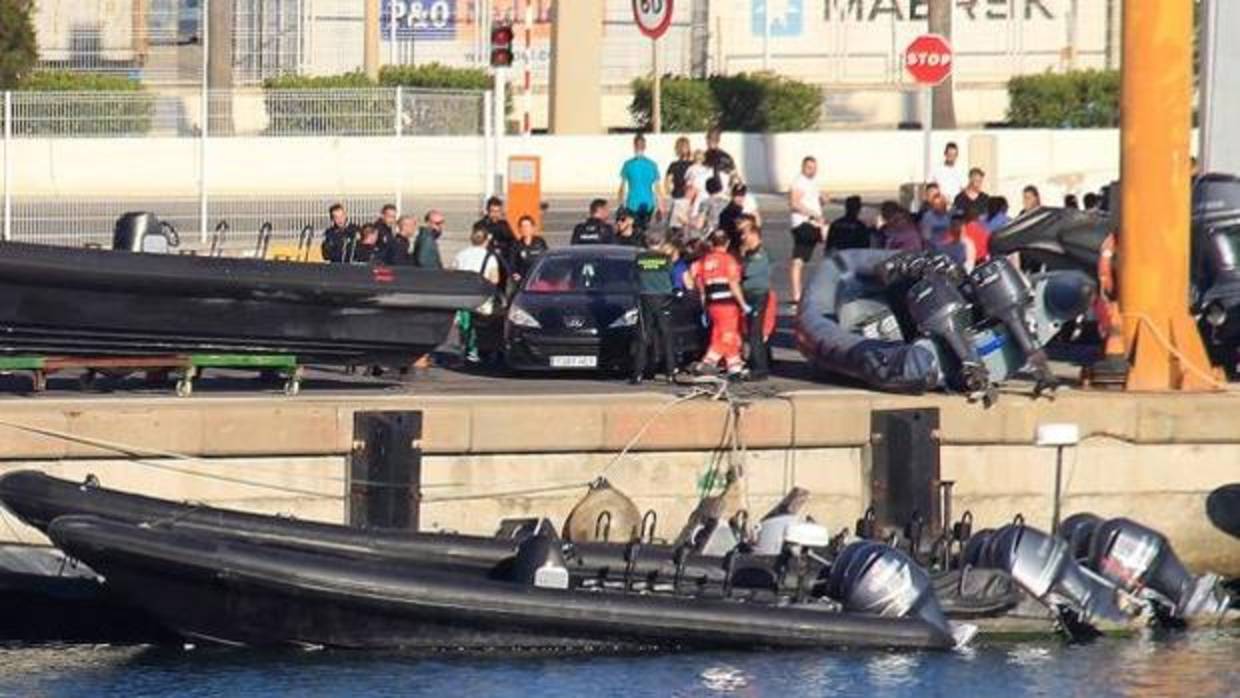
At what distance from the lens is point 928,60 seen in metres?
35.7

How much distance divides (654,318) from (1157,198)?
381 centimetres

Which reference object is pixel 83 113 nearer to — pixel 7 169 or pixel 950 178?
pixel 7 169

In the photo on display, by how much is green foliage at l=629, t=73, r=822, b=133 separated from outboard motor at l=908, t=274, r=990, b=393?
33556 mm

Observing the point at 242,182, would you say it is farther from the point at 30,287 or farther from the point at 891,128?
the point at 891,128

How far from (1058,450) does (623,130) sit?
3646 centimetres

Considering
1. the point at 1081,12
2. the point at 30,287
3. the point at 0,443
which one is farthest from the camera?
the point at 1081,12

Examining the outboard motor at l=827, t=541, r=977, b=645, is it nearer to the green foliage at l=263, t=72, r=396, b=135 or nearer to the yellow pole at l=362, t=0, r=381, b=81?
the green foliage at l=263, t=72, r=396, b=135

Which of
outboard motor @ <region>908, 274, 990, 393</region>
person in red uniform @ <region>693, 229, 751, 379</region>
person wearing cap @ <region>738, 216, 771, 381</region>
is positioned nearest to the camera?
outboard motor @ <region>908, 274, 990, 393</region>

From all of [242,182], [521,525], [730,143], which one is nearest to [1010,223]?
[521,525]

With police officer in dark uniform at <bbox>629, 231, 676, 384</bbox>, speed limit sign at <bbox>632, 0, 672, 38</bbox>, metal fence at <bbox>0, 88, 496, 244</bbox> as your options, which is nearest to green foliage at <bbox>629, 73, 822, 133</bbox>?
metal fence at <bbox>0, 88, 496, 244</bbox>

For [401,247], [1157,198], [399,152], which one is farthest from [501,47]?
[1157,198]

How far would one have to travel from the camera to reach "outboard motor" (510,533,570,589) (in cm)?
1975

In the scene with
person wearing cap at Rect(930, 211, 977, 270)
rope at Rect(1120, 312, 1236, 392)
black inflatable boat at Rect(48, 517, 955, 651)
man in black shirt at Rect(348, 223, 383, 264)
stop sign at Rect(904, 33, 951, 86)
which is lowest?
black inflatable boat at Rect(48, 517, 955, 651)

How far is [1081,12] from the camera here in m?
66.3
